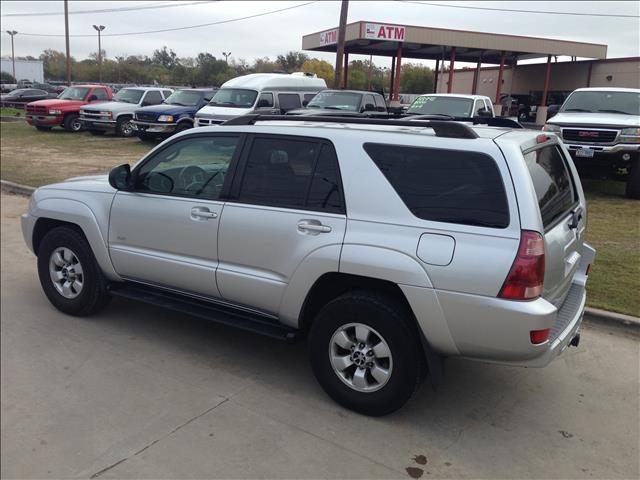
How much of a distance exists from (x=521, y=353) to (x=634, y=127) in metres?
9.18

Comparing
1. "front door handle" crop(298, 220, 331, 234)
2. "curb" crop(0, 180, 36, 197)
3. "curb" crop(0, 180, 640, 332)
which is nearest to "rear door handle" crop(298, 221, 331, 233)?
"front door handle" crop(298, 220, 331, 234)

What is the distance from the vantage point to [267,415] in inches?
140

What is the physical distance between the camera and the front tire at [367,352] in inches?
133

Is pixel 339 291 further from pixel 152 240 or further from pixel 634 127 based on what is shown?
pixel 634 127

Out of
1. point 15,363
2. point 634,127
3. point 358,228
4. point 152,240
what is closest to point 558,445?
point 358,228

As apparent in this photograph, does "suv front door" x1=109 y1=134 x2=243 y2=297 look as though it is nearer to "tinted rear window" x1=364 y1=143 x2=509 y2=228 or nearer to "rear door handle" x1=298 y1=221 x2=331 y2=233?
A: "rear door handle" x1=298 y1=221 x2=331 y2=233

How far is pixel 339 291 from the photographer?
3.75 m

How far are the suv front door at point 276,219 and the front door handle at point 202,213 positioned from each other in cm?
11

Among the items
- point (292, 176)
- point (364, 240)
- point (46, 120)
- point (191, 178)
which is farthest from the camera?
point (46, 120)

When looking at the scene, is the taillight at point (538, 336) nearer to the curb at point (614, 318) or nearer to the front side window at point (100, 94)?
the curb at point (614, 318)

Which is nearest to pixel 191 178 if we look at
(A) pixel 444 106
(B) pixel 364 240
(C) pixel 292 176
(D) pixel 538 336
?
(C) pixel 292 176

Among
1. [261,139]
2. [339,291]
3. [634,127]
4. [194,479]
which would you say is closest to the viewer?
[194,479]

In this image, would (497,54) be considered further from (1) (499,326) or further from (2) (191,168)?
(1) (499,326)

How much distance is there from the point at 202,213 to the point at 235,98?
13.3 m
